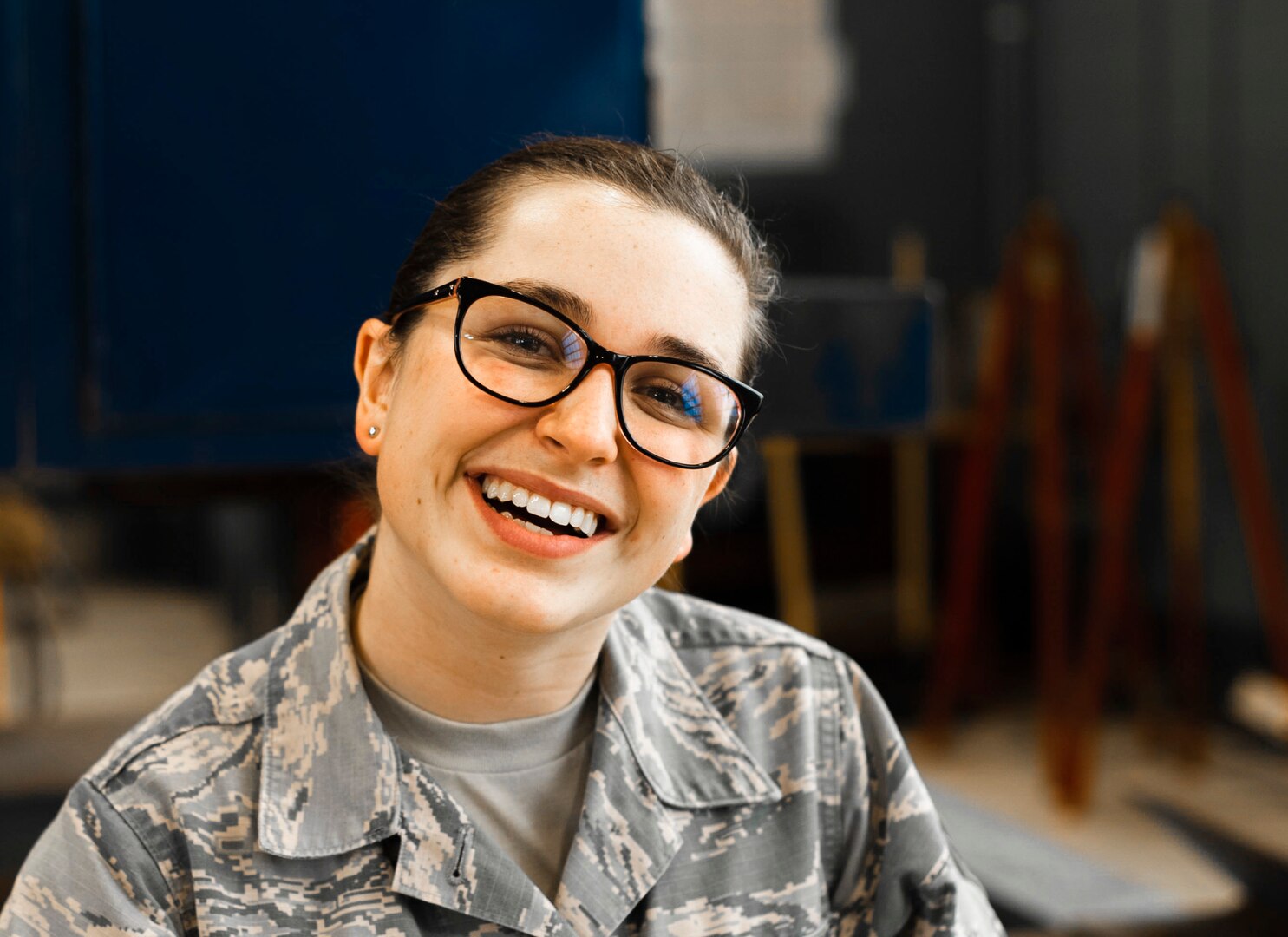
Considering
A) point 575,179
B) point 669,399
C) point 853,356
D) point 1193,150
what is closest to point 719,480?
point 669,399

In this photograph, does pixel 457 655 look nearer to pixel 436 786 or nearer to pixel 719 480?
pixel 436 786

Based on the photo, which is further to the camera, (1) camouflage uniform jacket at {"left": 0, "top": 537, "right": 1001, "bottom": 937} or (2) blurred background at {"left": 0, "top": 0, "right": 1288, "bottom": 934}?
(2) blurred background at {"left": 0, "top": 0, "right": 1288, "bottom": 934}

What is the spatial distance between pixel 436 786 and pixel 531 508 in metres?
0.22

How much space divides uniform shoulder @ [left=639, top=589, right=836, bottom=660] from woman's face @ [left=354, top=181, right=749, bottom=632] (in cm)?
22

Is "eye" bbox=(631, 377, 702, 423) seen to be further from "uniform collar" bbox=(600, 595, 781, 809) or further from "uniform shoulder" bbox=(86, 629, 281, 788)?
"uniform shoulder" bbox=(86, 629, 281, 788)

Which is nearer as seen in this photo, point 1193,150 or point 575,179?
point 575,179

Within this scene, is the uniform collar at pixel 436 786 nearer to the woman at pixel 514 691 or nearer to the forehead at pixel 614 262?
the woman at pixel 514 691

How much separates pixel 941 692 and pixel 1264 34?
6.28ft

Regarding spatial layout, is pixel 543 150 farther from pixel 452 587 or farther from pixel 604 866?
pixel 604 866

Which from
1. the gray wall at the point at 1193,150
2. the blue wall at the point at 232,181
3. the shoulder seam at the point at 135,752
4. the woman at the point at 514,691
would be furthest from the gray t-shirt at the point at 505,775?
the gray wall at the point at 1193,150

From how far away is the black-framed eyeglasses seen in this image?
32.6 inches

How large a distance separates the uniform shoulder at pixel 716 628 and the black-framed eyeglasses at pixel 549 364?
28 centimetres

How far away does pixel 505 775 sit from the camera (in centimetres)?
93

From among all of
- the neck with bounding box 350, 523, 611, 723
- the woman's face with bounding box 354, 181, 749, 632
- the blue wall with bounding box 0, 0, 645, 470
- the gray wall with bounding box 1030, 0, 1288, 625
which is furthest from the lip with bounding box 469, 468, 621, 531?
the gray wall with bounding box 1030, 0, 1288, 625
